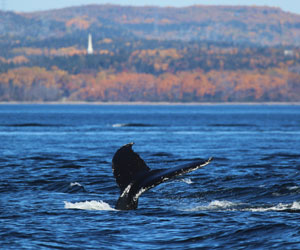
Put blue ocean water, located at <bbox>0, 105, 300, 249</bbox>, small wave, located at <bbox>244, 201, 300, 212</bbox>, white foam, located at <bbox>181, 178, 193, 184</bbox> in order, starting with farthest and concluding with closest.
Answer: white foam, located at <bbox>181, 178, 193, 184</bbox> < small wave, located at <bbox>244, 201, 300, 212</bbox> < blue ocean water, located at <bbox>0, 105, 300, 249</bbox>

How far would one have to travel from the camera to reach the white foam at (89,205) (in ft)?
62.6

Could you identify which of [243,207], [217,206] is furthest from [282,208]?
[217,206]

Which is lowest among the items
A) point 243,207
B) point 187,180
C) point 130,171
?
point 187,180

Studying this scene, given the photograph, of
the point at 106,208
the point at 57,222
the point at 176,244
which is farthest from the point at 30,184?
the point at 176,244

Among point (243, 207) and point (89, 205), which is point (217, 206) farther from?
point (89, 205)

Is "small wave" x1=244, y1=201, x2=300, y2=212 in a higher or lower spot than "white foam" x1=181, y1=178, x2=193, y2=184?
higher

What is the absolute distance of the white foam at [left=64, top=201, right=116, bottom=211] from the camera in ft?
62.6

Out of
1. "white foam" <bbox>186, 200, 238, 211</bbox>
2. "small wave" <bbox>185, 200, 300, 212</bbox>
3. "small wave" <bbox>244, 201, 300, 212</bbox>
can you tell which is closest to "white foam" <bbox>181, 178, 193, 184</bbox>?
"white foam" <bbox>186, 200, 238, 211</bbox>

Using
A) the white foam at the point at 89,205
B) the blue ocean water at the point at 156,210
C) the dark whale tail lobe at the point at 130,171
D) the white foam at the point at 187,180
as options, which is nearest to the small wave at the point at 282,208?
the blue ocean water at the point at 156,210

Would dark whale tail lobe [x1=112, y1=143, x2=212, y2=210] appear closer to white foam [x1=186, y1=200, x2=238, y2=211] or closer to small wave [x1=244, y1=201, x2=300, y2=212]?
white foam [x1=186, y1=200, x2=238, y2=211]

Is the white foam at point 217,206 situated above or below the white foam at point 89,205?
below

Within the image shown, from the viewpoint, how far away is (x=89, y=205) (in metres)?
19.6

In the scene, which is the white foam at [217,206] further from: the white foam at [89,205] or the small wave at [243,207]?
the white foam at [89,205]

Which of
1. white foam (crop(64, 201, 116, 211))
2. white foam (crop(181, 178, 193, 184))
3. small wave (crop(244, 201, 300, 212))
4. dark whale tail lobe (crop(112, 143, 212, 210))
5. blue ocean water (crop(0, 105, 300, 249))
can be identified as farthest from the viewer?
white foam (crop(181, 178, 193, 184))
